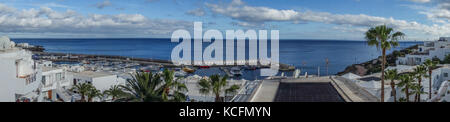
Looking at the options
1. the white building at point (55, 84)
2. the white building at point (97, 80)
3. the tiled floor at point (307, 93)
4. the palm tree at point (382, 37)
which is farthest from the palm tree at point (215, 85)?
the white building at point (97, 80)

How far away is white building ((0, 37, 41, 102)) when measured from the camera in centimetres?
1678

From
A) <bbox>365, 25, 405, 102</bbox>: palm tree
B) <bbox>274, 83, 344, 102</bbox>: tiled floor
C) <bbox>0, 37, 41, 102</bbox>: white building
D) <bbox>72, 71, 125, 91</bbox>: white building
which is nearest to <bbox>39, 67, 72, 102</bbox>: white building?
<bbox>72, 71, 125, 91</bbox>: white building

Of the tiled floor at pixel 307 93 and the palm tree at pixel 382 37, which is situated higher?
the palm tree at pixel 382 37

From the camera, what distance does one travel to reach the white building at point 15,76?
55.1 feet

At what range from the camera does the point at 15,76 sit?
17188 millimetres

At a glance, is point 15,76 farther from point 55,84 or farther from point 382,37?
point 382,37

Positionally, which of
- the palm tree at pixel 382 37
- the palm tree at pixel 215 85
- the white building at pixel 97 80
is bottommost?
the white building at pixel 97 80

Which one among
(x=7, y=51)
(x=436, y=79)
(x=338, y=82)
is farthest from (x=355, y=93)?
(x=7, y=51)

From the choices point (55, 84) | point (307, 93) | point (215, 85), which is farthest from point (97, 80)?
point (307, 93)

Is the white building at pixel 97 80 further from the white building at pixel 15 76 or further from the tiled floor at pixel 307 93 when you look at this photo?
the tiled floor at pixel 307 93
